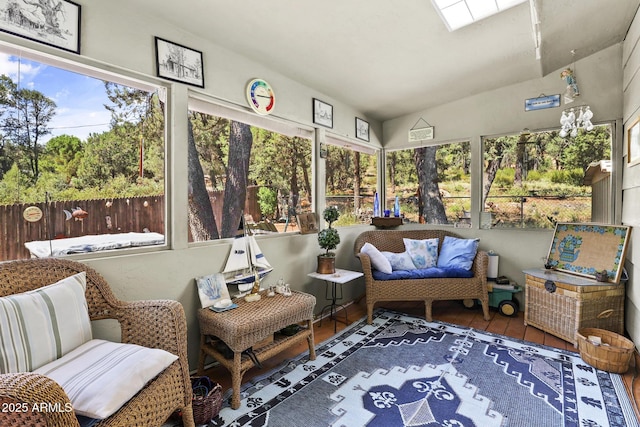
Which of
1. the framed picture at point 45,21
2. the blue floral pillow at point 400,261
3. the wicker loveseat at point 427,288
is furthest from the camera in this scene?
the blue floral pillow at point 400,261

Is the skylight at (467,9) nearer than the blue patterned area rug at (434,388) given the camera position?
No

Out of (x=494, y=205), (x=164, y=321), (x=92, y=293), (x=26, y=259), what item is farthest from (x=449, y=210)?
→ (x=26, y=259)

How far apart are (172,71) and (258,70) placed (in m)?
0.76

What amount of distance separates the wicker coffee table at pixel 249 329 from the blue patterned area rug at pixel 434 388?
0.20 metres

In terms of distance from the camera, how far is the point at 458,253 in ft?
11.1

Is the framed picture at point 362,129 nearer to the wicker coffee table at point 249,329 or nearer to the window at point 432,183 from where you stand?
the window at point 432,183

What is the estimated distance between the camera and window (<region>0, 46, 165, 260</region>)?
5.14 feet

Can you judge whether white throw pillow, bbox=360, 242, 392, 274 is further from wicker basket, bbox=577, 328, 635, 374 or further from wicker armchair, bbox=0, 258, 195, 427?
wicker armchair, bbox=0, 258, 195, 427

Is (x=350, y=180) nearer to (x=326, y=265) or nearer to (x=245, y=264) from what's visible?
(x=326, y=265)

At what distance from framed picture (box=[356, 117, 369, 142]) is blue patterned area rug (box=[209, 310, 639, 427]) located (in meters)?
2.39

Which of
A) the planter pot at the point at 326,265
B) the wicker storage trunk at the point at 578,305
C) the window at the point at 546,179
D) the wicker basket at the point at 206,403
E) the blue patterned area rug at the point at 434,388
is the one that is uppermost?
the window at the point at 546,179

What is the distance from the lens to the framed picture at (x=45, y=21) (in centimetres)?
147

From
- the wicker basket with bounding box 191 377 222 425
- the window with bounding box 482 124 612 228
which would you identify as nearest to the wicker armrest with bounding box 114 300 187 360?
the wicker basket with bounding box 191 377 222 425

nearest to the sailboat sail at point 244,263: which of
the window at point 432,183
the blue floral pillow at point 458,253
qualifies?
the blue floral pillow at point 458,253
